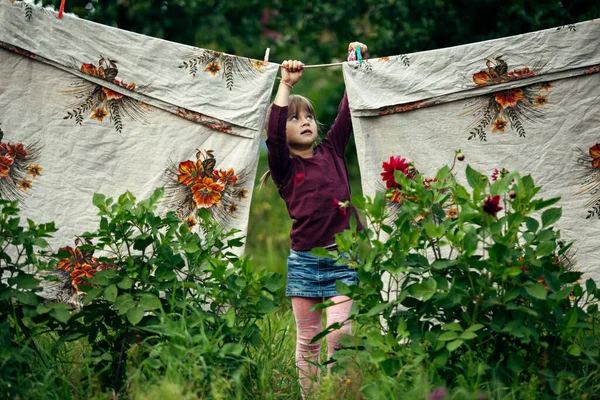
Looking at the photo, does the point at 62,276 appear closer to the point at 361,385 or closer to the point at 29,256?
the point at 29,256

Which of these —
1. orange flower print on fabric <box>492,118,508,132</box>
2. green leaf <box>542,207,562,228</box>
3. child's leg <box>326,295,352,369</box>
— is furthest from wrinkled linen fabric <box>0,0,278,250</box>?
green leaf <box>542,207,562,228</box>

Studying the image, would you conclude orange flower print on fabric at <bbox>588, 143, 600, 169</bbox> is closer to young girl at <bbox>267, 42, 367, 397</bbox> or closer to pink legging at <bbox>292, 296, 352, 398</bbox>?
young girl at <bbox>267, 42, 367, 397</bbox>

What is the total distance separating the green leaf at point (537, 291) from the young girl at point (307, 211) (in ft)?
2.75

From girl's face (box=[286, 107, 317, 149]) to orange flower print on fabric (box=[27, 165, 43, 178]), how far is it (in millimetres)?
1059

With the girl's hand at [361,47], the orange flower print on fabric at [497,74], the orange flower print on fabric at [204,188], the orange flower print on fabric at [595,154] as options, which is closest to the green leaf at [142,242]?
the orange flower print on fabric at [204,188]

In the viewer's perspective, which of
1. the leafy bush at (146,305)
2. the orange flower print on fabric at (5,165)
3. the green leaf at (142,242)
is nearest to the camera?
the leafy bush at (146,305)

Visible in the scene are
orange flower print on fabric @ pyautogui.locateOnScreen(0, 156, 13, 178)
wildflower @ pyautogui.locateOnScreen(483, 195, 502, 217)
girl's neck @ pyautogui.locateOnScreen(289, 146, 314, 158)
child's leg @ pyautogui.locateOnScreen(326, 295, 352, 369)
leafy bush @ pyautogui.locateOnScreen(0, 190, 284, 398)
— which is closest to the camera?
wildflower @ pyautogui.locateOnScreen(483, 195, 502, 217)

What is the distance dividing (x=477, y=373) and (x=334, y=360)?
0.47 m

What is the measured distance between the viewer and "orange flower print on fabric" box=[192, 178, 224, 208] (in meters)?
3.03

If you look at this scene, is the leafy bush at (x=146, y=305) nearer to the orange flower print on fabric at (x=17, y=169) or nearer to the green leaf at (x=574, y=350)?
the orange flower print on fabric at (x=17, y=169)

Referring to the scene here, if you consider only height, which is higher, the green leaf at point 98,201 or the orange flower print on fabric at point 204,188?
the orange flower print on fabric at point 204,188

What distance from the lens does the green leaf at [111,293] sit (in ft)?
7.98

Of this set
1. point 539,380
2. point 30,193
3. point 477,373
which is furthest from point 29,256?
point 539,380

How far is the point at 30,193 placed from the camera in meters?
2.99
